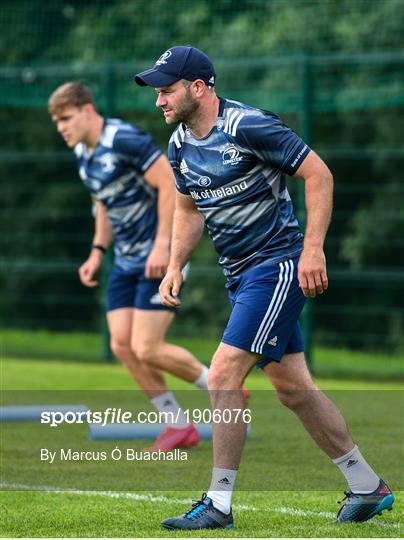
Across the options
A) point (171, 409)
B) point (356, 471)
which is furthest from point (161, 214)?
point (356, 471)

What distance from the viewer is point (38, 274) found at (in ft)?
59.6

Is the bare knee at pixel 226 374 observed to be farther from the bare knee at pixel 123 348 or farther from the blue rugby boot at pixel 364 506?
the bare knee at pixel 123 348

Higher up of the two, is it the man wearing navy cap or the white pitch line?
the man wearing navy cap

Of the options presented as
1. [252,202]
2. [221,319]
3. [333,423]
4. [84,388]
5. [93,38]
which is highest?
[252,202]

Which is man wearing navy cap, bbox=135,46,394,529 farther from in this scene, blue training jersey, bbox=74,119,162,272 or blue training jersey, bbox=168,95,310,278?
blue training jersey, bbox=74,119,162,272

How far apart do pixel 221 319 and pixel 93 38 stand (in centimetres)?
503

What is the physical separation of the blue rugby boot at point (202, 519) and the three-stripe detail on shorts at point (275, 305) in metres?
0.70

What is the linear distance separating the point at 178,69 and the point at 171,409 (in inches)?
127

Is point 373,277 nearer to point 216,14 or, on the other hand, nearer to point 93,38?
point 216,14

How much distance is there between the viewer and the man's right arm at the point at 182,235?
639cm

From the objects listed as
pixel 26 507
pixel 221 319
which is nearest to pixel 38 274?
pixel 221 319

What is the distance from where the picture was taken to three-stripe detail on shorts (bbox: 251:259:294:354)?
591cm

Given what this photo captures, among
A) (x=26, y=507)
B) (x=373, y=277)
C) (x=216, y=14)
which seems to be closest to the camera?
(x=26, y=507)

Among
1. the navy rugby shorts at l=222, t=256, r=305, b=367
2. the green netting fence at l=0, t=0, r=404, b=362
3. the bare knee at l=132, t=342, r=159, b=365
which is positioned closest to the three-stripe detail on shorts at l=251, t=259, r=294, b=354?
the navy rugby shorts at l=222, t=256, r=305, b=367
